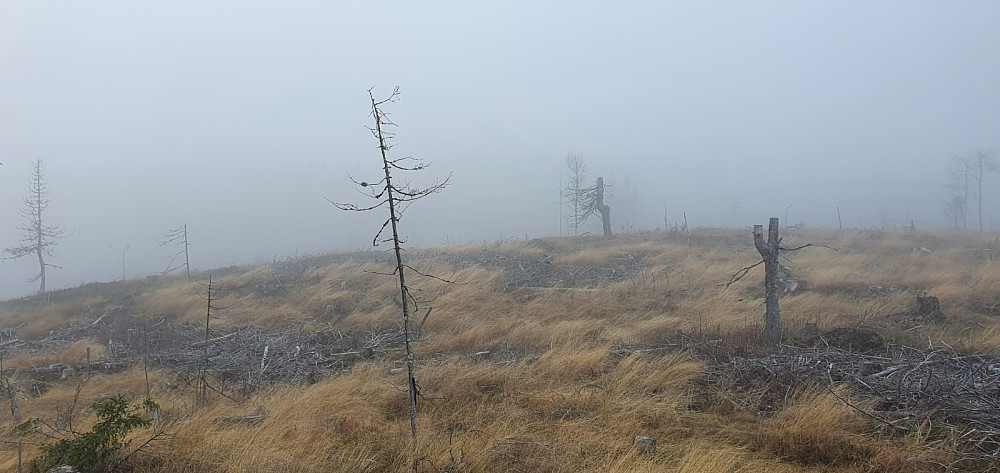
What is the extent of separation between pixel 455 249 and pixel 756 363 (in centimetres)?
1559

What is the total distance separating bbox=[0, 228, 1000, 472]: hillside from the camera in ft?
12.1

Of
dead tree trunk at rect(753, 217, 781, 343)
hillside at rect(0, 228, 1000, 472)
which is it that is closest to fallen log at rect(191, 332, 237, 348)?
hillside at rect(0, 228, 1000, 472)

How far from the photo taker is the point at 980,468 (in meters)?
3.28

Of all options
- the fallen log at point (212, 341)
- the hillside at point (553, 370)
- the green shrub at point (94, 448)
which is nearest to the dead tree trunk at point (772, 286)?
the hillside at point (553, 370)

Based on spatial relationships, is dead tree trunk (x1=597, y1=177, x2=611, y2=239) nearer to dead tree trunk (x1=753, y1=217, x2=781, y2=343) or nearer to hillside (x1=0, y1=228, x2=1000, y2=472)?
hillside (x1=0, y1=228, x2=1000, y2=472)

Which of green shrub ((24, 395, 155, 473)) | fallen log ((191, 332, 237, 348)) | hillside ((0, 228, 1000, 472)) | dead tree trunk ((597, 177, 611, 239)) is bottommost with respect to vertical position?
fallen log ((191, 332, 237, 348))

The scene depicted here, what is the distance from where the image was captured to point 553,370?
612 cm

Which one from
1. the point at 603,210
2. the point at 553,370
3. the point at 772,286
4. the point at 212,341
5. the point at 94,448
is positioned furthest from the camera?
the point at 603,210

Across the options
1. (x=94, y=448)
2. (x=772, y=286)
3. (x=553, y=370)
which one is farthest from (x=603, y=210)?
(x=94, y=448)

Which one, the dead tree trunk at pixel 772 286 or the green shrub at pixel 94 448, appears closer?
the green shrub at pixel 94 448

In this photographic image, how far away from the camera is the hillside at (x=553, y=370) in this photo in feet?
12.1

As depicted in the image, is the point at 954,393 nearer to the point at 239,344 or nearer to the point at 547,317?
the point at 547,317

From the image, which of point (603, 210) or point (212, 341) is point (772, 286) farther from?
point (603, 210)

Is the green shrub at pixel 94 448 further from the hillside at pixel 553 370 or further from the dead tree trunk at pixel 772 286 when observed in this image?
the dead tree trunk at pixel 772 286
